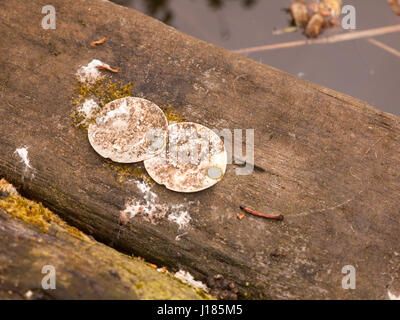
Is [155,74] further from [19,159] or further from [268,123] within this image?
[19,159]

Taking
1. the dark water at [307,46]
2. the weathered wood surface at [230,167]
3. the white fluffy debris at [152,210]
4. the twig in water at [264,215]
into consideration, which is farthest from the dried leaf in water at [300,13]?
the white fluffy debris at [152,210]

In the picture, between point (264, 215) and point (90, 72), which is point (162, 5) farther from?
point (264, 215)

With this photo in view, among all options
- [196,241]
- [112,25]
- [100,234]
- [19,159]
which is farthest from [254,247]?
[112,25]

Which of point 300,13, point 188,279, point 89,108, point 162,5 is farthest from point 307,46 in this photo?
point 188,279

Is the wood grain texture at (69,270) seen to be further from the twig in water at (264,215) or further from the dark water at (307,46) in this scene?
the dark water at (307,46)

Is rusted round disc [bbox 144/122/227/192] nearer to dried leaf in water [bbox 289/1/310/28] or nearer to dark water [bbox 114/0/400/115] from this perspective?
dark water [bbox 114/0/400/115]
